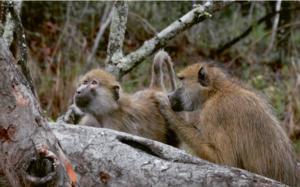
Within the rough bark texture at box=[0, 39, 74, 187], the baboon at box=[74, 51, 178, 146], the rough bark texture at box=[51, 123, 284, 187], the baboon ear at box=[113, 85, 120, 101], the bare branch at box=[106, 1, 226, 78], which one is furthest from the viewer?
the bare branch at box=[106, 1, 226, 78]

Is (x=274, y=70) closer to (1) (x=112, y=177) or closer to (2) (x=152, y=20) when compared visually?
(2) (x=152, y=20)

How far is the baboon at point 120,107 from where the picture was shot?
21.1 ft

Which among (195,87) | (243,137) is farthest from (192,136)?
(195,87)

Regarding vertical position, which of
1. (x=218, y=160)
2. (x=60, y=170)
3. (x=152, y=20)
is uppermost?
(x=152, y=20)

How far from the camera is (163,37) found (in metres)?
6.85

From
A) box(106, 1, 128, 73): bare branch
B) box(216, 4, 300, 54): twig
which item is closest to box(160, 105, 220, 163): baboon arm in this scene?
box(106, 1, 128, 73): bare branch

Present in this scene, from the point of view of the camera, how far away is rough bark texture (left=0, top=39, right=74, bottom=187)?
3510 mm

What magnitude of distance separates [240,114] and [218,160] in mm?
399

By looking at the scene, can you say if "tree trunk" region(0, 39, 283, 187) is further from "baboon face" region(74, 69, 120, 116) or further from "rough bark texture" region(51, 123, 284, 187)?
"baboon face" region(74, 69, 120, 116)

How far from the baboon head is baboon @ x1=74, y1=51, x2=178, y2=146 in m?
0.25

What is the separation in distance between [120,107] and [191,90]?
800 millimetres

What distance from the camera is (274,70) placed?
1152 centimetres

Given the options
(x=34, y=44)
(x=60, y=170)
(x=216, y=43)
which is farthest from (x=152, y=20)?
(x=60, y=170)

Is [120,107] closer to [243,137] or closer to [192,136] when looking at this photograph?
[192,136]
